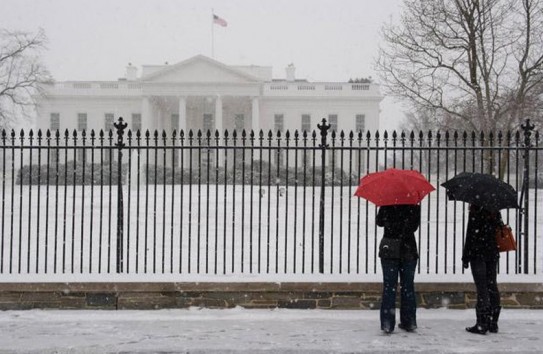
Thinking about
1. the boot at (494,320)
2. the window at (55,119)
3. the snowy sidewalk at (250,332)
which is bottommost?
the snowy sidewalk at (250,332)

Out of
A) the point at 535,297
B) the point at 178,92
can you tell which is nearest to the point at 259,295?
the point at 535,297

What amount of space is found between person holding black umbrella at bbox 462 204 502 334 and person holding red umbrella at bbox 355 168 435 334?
53 cm

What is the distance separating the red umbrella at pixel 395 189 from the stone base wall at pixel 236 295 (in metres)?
1.51

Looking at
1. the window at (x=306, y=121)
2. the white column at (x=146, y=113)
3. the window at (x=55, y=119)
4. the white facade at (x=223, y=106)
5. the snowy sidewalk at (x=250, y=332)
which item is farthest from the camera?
the window at (x=306, y=121)

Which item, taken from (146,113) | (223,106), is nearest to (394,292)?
(146,113)

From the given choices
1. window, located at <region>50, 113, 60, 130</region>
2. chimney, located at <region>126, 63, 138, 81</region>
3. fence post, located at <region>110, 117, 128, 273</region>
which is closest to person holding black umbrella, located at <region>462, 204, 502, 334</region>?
fence post, located at <region>110, 117, 128, 273</region>

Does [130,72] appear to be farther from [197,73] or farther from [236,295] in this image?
[236,295]

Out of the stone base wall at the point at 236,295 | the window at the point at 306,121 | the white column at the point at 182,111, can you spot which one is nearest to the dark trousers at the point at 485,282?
the stone base wall at the point at 236,295

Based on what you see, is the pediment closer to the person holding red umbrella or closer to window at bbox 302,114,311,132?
window at bbox 302,114,311,132

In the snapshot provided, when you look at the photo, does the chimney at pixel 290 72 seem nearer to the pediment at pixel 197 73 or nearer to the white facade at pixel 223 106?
the white facade at pixel 223 106

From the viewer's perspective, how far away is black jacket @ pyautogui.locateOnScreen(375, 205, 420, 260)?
6.34m

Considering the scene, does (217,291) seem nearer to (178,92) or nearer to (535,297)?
(535,297)

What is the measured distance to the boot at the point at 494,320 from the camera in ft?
21.2

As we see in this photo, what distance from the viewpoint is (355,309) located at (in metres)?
7.38
